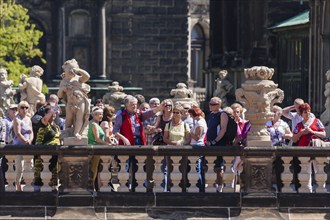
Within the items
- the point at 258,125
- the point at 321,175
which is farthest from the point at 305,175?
the point at 258,125

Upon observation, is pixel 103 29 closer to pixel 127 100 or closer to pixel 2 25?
pixel 2 25

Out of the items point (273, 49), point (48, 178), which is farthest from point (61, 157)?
point (273, 49)

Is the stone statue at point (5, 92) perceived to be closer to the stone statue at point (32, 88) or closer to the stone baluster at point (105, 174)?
the stone statue at point (32, 88)

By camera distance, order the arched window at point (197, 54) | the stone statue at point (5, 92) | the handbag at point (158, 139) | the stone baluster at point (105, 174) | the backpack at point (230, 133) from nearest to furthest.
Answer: the stone baluster at point (105, 174)
the backpack at point (230, 133)
the handbag at point (158, 139)
the stone statue at point (5, 92)
the arched window at point (197, 54)

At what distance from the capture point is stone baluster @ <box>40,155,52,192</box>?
81.5ft

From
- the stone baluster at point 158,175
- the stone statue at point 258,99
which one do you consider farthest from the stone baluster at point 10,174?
the stone statue at point 258,99

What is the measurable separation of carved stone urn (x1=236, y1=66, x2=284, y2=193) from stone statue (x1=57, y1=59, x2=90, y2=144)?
2.23 metres

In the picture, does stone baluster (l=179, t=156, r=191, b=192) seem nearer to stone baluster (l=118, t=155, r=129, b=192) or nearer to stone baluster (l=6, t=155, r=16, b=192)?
stone baluster (l=118, t=155, r=129, b=192)

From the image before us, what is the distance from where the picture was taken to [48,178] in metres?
24.9

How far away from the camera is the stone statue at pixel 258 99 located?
82.1 ft

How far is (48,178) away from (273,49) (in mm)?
23737

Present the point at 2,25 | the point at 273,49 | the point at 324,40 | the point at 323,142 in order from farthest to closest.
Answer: the point at 2,25 < the point at 273,49 < the point at 324,40 < the point at 323,142

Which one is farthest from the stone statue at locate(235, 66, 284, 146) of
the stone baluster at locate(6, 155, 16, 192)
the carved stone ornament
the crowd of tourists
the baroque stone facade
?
the baroque stone facade

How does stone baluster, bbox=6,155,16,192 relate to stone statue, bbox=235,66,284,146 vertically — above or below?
below
